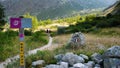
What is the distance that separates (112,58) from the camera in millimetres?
17312

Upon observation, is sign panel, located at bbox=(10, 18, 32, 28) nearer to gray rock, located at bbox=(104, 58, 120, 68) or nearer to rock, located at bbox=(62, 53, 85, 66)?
rock, located at bbox=(62, 53, 85, 66)

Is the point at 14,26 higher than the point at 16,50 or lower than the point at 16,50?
higher

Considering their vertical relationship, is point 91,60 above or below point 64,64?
below

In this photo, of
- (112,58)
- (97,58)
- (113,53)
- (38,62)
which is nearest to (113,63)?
(112,58)

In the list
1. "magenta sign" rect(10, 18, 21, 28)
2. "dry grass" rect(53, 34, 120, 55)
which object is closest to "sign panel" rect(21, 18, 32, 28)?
"magenta sign" rect(10, 18, 21, 28)

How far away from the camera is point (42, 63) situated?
18.6 m

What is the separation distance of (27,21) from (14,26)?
0.61 metres

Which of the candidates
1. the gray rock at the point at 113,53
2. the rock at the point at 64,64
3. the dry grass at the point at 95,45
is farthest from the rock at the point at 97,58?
the rock at the point at 64,64

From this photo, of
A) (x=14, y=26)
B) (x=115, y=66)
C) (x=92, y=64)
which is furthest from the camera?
(x=92, y=64)

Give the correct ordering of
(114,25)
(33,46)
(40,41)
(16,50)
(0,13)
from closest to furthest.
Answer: (16,50) → (33,46) → (40,41) → (114,25) → (0,13)

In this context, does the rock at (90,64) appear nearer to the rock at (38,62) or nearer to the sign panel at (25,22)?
the rock at (38,62)

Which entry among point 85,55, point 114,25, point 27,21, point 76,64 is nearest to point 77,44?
point 85,55

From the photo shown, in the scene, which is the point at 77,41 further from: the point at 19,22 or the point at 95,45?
the point at 19,22

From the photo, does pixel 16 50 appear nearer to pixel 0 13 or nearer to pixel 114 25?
pixel 114 25
